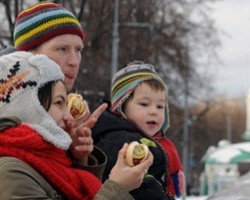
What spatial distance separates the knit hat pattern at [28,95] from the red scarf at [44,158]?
0.04 m

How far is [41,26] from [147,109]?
71cm

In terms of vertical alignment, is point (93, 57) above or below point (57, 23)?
below

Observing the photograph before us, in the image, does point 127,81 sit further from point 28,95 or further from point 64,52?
point 28,95

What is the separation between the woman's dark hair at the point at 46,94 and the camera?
8.23 feet

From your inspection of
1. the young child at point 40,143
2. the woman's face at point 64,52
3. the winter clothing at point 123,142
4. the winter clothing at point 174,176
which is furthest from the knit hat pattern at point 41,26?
the winter clothing at point 174,176

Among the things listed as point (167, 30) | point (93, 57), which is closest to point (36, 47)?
point (93, 57)

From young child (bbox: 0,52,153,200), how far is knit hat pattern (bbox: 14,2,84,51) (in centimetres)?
60

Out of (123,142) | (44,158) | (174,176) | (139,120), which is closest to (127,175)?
(44,158)

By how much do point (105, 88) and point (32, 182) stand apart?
1777 centimetres

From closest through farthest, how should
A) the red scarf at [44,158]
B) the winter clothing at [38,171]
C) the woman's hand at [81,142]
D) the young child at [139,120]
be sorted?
the winter clothing at [38,171] < the red scarf at [44,158] < the woman's hand at [81,142] < the young child at [139,120]

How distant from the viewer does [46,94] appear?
8.30 ft

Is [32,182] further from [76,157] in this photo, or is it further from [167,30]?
[167,30]

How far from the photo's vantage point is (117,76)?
3.82m

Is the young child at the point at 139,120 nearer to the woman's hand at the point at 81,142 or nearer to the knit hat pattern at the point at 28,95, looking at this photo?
the woman's hand at the point at 81,142
